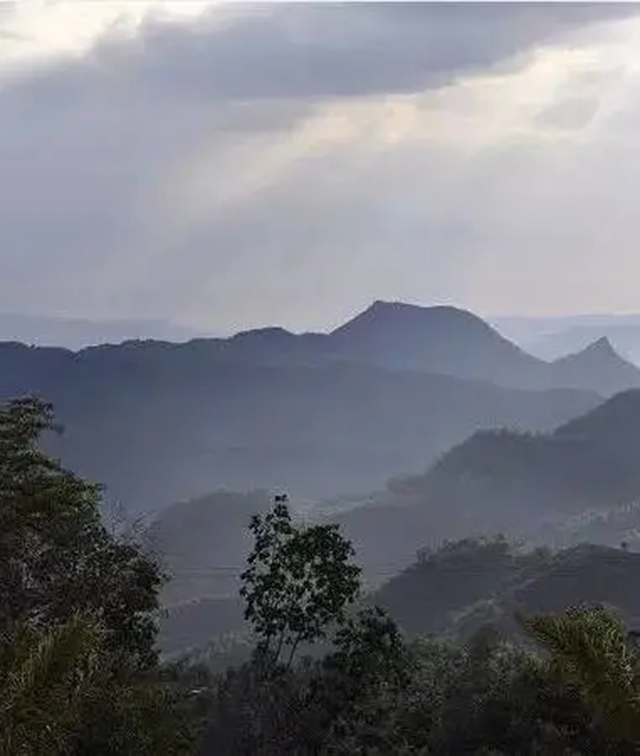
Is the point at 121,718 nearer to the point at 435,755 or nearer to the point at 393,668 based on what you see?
the point at 393,668

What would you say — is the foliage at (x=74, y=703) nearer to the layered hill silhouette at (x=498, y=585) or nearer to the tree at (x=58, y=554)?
the tree at (x=58, y=554)

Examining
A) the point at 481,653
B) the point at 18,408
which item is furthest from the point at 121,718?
the point at 481,653

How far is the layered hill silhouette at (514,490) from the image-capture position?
170 metres

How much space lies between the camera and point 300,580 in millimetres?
16344

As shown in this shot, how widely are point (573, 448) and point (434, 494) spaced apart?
2647cm

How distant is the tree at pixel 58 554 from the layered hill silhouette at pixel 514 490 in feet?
473

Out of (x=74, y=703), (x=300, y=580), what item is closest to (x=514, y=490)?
(x=300, y=580)

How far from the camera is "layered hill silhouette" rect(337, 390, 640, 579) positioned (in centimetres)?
16950

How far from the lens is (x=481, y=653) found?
22984 millimetres

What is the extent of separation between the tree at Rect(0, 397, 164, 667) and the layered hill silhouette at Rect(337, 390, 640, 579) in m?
144

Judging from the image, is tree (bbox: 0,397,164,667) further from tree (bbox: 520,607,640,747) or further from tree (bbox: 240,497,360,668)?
tree (bbox: 520,607,640,747)

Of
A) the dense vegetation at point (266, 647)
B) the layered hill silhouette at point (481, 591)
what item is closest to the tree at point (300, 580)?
the dense vegetation at point (266, 647)

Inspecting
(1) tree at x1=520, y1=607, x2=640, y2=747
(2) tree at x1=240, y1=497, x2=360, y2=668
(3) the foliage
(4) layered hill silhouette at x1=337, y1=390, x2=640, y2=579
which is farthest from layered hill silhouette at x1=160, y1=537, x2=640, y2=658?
(1) tree at x1=520, y1=607, x2=640, y2=747

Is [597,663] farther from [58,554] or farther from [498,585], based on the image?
[498,585]
